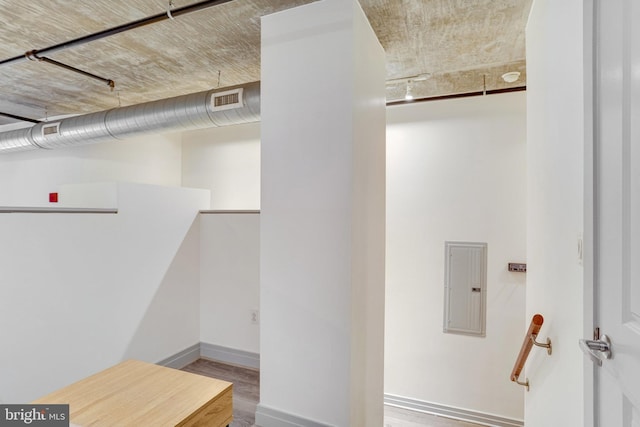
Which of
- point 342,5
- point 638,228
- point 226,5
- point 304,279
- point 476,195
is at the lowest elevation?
point 304,279

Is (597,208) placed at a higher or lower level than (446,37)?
lower

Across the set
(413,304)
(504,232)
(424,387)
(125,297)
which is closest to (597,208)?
(504,232)

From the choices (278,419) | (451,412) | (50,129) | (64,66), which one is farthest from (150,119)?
(451,412)

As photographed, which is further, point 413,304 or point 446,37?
point 413,304

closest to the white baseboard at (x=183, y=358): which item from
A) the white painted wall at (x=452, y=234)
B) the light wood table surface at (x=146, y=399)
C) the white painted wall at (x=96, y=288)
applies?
the white painted wall at (x=96, y=288)

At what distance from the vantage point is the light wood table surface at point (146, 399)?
1338 millimetres

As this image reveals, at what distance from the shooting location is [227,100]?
2895mm

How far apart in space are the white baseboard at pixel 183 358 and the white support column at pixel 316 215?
1714mm

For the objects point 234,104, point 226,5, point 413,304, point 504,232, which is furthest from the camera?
point 413,304

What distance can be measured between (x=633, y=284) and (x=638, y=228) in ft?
0.50

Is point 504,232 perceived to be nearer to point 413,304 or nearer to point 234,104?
point 413,304

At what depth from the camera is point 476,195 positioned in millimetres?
3455

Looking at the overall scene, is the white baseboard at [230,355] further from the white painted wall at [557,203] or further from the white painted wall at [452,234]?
the white painted wall at [557,203]

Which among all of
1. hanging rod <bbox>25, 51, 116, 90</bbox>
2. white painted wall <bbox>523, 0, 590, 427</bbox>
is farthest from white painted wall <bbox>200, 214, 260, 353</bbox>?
white painted wall <bbox>523, 0, 590, 427</bbox>
